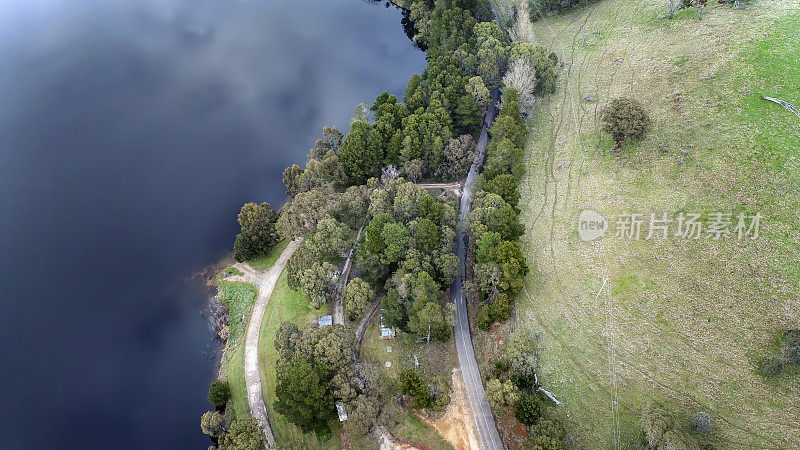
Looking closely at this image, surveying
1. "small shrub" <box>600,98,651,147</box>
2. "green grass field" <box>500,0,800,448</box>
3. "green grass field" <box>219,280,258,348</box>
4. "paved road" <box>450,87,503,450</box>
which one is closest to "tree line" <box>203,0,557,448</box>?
"paved road" <box>450,87,503,450</box>

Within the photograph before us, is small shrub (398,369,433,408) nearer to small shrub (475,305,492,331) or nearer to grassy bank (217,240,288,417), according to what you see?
small shrub (475,305,492,331)

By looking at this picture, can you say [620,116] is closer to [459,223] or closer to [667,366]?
[459,223]

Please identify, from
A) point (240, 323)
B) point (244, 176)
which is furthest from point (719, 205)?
point (244, 176)

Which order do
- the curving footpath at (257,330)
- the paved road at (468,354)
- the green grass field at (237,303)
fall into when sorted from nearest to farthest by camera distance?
1. the paved road at (468,354)
2. the curving footpath at (257,330)
3. the green grass field at (237,303)

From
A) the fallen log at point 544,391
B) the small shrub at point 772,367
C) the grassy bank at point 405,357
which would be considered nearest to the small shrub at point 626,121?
the small shrub at point 772,367

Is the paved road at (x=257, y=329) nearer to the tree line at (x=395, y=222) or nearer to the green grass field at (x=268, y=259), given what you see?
the green grass field at (x=268, y=259)

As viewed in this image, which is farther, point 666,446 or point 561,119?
point 561,119
